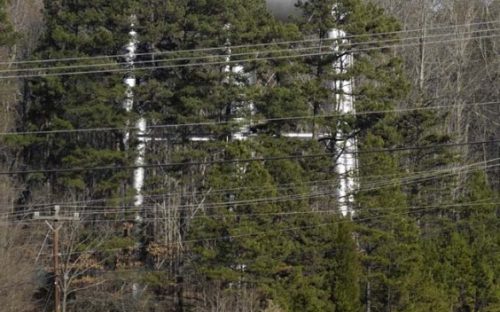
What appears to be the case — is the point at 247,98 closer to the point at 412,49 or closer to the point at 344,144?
the point at 344,144

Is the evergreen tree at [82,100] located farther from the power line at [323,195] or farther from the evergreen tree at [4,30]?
the evergreen tree at [4,30]

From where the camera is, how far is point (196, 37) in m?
39.9

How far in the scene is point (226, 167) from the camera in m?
35.8

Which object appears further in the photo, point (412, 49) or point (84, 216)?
point (412, 49)

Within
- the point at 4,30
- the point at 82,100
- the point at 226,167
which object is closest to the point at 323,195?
the point at 226,167

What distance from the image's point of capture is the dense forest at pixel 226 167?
1374 inches

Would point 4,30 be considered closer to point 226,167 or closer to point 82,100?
point 82,100

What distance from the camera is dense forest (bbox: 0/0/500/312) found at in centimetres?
3491

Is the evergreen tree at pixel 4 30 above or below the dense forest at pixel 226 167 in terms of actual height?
above

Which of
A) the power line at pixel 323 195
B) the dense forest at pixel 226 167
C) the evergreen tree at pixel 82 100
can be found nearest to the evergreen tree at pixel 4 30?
the dense forest at pixel 226 167

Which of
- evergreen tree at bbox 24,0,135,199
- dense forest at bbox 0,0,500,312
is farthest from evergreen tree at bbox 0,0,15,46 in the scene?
evergreen tree at bbox 24,0,135,199

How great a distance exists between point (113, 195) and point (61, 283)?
4674 millimetres

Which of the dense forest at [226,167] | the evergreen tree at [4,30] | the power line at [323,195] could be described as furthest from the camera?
the evergreen tree at [4,30]

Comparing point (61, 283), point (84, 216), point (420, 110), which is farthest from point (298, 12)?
point (61, 283)
